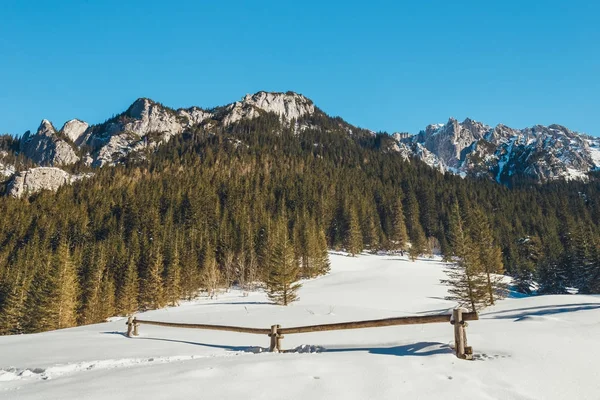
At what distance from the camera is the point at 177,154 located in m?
173

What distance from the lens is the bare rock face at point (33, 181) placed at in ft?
430

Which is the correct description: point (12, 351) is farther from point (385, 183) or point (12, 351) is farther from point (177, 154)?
point (177, 154)

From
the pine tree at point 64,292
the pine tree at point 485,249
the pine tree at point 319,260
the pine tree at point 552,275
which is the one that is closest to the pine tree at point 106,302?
the pine tree at point 64,292

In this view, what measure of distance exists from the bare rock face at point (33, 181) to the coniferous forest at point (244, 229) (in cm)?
1235

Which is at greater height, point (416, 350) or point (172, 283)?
point (416, 350)

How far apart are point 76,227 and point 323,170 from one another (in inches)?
3840

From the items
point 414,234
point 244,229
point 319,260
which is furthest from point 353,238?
point 244,229

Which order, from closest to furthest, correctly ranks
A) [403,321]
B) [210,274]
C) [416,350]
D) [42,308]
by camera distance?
1. [416,350]
2. [403,321]
3. [42,308]
4. [210,274]

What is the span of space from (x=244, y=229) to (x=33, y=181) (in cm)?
11481

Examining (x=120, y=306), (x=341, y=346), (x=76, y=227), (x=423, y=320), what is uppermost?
(x=76, y=227)

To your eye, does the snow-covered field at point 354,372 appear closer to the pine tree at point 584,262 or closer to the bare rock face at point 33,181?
the pine tree at point 584,262

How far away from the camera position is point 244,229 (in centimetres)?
7181

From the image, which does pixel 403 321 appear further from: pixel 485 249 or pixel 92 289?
pixel 92 289

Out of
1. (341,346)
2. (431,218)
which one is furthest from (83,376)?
(431,218)
